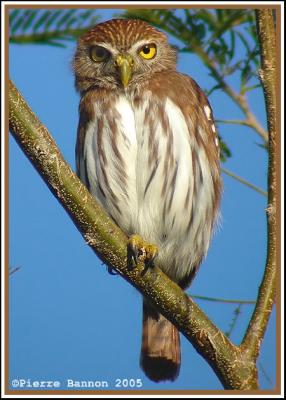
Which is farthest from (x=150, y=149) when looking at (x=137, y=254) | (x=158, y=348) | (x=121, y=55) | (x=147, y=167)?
(x=158, y=348)

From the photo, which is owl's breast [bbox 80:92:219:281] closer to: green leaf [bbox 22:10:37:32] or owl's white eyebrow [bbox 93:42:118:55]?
owl's white eyebrow [bbox 93:42:118:55]

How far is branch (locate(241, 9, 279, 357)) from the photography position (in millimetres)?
2379

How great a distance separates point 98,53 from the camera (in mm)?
3451

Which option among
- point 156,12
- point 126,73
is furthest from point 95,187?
point 156,12

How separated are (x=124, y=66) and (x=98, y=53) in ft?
0.96

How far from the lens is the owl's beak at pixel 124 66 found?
3.17m

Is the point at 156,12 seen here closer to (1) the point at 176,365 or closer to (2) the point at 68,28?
(2) the point at 68,28

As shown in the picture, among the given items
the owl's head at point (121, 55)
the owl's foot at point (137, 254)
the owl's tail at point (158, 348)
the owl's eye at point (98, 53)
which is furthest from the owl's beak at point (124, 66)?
the owl's tail at point (158, 348)

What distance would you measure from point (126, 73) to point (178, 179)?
1.93 feet

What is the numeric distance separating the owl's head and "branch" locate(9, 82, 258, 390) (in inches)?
42.0

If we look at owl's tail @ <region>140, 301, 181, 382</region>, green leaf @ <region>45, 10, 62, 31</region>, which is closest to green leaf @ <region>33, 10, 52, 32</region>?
green leaf @ <region>45, 10, 62, 31</region>

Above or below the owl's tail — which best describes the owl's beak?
above

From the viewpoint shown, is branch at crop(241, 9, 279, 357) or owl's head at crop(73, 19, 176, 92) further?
owl's head at crop(73, 19, 176, 92)

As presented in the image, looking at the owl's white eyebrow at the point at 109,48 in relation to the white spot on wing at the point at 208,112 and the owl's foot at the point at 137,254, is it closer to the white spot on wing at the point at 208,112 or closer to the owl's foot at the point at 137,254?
the white spot on wing at the point at 208,112
